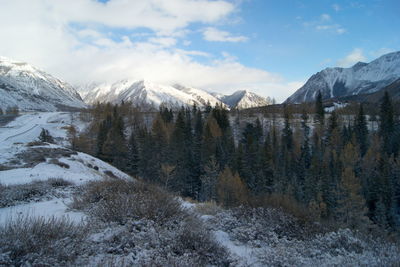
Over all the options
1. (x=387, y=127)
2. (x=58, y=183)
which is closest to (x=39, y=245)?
(x=58, y=183)

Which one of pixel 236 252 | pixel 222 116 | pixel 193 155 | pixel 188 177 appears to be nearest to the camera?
pixel 236 252

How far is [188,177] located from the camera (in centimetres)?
6406

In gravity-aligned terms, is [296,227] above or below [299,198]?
above

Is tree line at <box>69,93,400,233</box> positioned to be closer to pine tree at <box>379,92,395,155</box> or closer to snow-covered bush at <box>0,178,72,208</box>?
pine tree at <box>379,92,395,155</box>

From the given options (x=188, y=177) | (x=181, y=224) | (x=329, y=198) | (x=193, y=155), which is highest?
(x=181, y=224)

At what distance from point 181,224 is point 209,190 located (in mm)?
50191

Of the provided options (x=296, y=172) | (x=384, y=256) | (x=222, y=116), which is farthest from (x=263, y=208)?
(x=222, y=116)

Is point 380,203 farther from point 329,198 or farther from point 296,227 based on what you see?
point 296,227

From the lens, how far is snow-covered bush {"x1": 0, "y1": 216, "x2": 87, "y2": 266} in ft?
13.5

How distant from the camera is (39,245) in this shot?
454cm

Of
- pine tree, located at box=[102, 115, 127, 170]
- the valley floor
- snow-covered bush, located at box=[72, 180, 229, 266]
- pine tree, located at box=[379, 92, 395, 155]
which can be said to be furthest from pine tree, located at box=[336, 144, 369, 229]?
pine tree, located at box=[102, 115, 127, 170]

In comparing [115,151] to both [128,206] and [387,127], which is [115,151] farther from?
[387,127]

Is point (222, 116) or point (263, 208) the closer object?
point (263, 208)

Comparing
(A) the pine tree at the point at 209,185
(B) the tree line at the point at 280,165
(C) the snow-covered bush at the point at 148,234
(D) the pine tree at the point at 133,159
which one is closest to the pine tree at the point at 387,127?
(B) the tree line at the point at 280,165
